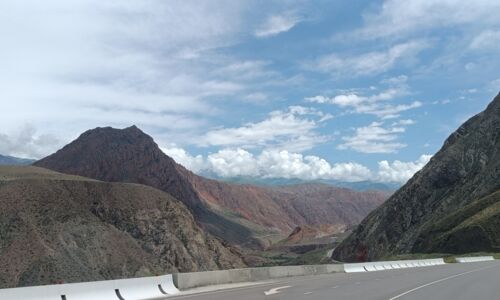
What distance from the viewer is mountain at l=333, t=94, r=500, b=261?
306ft

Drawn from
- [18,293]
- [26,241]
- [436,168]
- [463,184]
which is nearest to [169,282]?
[18,293]

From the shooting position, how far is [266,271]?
118ft

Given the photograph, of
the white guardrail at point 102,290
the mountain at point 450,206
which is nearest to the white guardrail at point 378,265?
the white guardrail at point 102,290

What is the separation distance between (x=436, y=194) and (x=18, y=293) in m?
116

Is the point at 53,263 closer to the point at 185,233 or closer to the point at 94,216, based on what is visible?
the point at 94,216

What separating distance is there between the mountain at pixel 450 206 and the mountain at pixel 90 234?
3227 centimetres

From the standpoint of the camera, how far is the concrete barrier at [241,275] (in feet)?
85.8

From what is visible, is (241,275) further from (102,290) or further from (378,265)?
(378,265)

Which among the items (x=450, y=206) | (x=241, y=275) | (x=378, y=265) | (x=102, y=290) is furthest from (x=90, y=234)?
(x=102, y=290)

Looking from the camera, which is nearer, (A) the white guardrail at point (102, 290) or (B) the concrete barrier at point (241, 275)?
(A) the white guardrail at point (102, 290)

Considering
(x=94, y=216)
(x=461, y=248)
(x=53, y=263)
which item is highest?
(x=94, y=216)

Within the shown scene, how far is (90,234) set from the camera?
101188mm

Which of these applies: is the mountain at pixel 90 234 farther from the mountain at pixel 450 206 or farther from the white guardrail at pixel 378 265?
the white guardrail at pixel 378 265

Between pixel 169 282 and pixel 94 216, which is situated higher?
pixel 94 216
